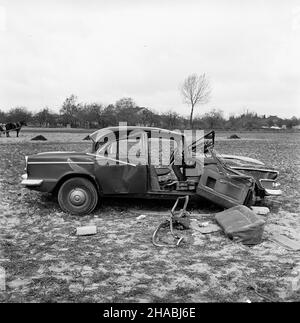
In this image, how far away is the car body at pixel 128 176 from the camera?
6.05m

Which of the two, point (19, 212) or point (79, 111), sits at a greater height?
point (79, 111)

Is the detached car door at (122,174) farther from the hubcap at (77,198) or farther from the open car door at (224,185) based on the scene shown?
the open car door at (224,185)

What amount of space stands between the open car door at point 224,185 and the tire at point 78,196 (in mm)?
1799

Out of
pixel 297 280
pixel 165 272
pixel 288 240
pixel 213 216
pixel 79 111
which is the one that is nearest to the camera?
pixel 297 280

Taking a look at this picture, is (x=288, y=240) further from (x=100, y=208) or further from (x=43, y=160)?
(x=43, y=160)

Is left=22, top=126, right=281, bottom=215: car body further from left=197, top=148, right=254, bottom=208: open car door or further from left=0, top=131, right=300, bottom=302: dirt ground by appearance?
left=0, top=131, right=300, bottom=302: dirt ground

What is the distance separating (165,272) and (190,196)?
2404mm

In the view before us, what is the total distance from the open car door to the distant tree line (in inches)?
1433

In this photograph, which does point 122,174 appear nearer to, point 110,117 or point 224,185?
point 224,185

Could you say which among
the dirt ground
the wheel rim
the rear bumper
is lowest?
the dirt ground

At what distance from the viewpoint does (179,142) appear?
22.0 feet

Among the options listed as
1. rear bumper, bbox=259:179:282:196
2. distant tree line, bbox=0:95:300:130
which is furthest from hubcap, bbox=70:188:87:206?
distant tree line, bbox=0:95:300:130

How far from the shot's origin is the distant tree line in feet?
149
